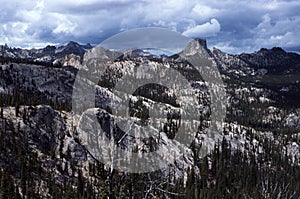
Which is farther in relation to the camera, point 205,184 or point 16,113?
point 205,184

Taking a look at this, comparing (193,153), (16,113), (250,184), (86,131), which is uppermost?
(16,113)

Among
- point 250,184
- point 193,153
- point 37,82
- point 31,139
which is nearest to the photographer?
point 31,139

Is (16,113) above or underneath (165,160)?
above

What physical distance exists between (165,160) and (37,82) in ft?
308

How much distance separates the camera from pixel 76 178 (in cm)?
10981

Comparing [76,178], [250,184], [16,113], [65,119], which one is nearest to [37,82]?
[65,119]

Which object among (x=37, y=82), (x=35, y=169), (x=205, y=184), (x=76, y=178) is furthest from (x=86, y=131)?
(x=37, y=82)

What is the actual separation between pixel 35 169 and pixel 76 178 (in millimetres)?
14853

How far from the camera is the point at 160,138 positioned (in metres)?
168

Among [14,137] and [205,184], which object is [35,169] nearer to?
[14,137]

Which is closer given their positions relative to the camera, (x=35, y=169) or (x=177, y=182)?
(x=35, y=169)

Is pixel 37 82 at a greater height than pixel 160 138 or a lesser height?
greater

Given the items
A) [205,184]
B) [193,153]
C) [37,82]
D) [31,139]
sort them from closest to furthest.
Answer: [31,139] → [205,184] → [193,153] → [37,82]

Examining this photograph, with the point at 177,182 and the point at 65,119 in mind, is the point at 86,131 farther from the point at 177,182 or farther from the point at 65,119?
the point at 177,182
